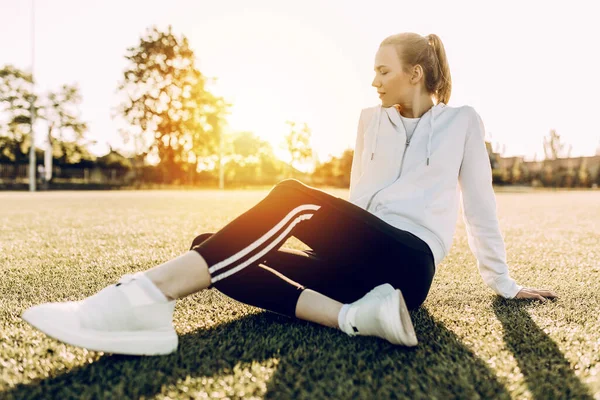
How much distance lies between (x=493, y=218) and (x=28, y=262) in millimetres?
3164

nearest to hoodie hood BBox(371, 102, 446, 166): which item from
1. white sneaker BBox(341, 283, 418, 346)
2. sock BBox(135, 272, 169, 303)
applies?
white sneaker BBox(341, 283, 418, 346)

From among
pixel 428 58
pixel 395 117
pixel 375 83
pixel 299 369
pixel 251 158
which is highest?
pixel 251 158

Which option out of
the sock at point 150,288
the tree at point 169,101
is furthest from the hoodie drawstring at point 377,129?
the tree at point 169,101

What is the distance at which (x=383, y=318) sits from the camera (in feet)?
5.47

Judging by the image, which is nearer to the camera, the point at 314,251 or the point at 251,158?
the point at 314,251

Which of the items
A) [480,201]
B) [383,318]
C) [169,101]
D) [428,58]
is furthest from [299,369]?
[169,101]

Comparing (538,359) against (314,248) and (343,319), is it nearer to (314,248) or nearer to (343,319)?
(343,319)

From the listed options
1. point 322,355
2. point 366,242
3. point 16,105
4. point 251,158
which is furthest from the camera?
point 251,158

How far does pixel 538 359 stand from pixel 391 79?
1.26 meters

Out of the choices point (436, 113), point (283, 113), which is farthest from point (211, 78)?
point (436, 113)

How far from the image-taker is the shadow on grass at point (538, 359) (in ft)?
4.59

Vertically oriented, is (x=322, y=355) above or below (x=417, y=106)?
below

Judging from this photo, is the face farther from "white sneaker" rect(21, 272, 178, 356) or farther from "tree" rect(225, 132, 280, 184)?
"tree" rect(225, 132, 280, 184)

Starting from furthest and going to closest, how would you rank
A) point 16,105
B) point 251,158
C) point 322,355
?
point 251,158
point 16,105
point 322,355
